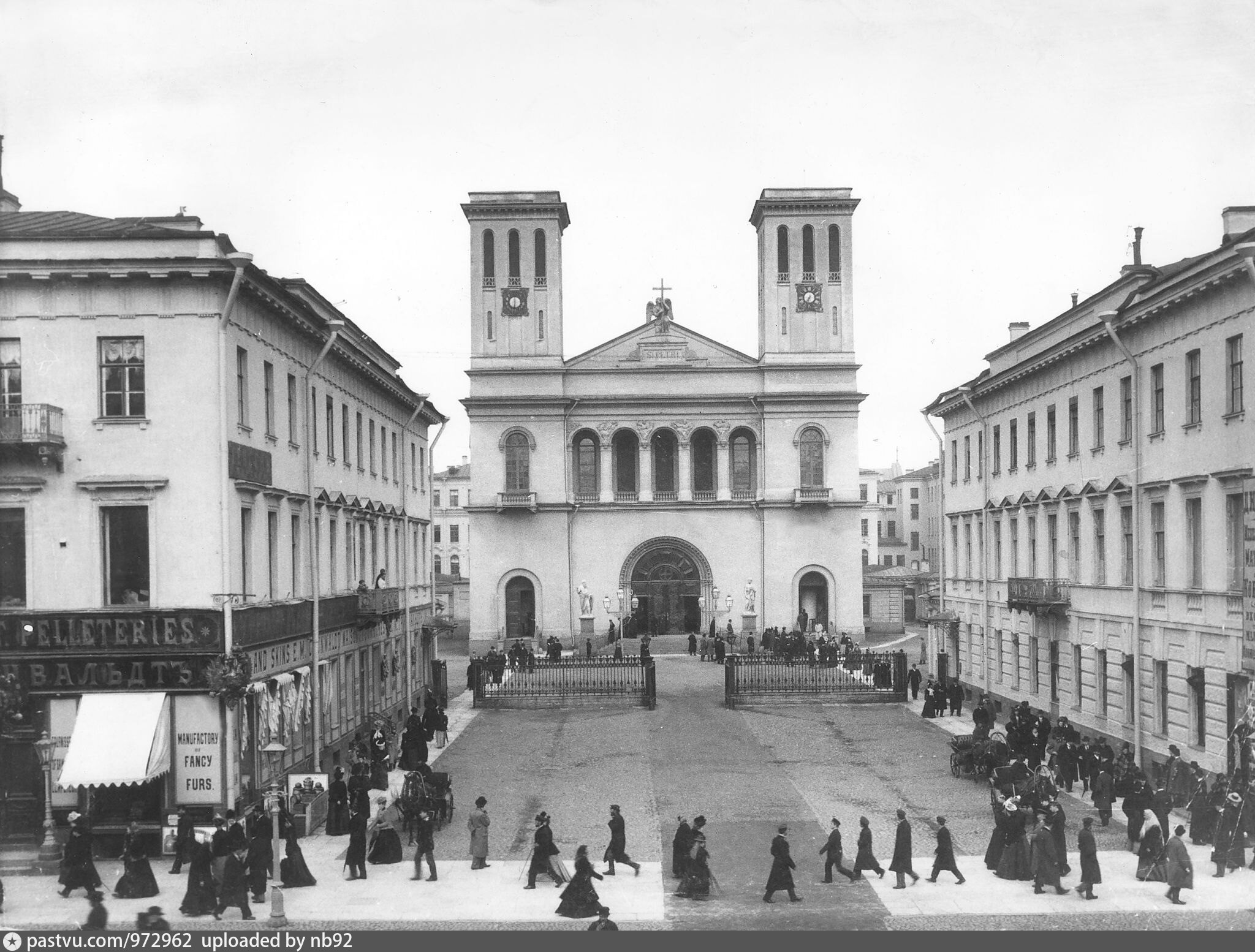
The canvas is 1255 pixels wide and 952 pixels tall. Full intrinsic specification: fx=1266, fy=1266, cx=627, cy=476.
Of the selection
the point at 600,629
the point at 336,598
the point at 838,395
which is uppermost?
the point at 838,395

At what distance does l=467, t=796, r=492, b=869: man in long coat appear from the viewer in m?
20.3

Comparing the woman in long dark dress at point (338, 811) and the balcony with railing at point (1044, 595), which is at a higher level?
the balcony with railing at point (1044, 595)

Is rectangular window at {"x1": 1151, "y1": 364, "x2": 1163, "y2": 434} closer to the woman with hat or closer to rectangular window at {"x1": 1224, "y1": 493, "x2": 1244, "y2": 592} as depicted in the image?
rectangular window at {"x1": 1224, "y1": 493, "x2": 1244, "y2": 592}

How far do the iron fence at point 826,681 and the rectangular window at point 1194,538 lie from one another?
17.3 meters

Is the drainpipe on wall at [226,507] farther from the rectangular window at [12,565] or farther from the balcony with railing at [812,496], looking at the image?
the balcony with railing at [812,496]

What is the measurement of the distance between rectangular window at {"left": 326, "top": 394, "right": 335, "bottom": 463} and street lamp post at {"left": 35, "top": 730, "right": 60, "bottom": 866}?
11799 mm

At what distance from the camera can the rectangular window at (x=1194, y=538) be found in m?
26.2

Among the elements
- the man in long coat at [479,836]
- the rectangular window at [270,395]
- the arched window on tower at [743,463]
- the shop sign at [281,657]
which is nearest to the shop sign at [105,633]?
the shop sign at [281,657]

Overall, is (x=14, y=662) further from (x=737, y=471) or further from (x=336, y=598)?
(x=737, y=471)

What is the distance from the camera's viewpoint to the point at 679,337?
66.8 meters

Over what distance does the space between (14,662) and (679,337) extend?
48229 mm

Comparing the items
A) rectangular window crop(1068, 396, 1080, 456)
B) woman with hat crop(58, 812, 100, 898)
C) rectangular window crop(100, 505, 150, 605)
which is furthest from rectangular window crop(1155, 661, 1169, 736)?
woman with hat crop(58, 812, 100, 898)

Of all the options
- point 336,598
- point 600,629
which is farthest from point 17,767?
point 600,629
